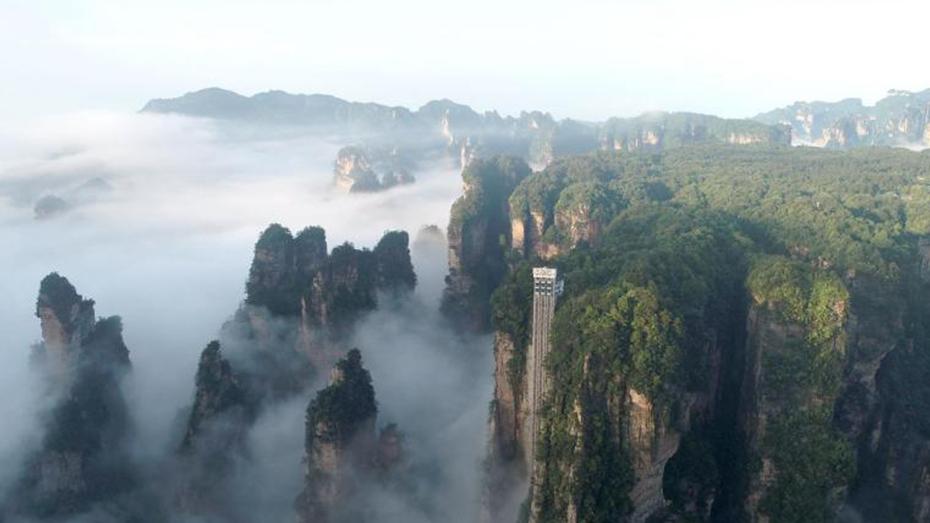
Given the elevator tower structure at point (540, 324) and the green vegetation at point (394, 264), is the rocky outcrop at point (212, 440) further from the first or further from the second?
the elevator tower structure at point (540, 324)

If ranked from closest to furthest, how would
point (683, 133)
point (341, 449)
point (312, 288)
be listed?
1. point (341, 449)
2. point (312, 288)
3. point (683, 133)

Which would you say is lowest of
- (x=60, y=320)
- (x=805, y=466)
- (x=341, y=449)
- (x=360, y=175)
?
(x=341, y=449)

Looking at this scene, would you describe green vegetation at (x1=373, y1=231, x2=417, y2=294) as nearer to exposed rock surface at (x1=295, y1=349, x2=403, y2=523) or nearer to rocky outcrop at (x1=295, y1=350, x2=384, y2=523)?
exposed rock surface at (x1=295, y1=349, x2=403, y2=523)

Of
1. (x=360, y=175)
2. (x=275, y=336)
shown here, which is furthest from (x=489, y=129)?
(x=275, y=336)

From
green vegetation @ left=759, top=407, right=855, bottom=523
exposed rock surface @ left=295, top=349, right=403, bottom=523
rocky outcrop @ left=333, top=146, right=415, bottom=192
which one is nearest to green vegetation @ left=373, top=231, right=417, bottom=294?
exposed rock surface @ left=295, top=349, right=403, bottom=523

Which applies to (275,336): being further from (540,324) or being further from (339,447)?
(540,324)

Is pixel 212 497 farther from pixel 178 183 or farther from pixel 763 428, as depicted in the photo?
pixel 178 183

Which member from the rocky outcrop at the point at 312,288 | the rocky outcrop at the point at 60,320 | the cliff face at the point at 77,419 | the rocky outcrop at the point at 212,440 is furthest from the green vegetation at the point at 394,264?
the rocky outcrop at the point at 60,320

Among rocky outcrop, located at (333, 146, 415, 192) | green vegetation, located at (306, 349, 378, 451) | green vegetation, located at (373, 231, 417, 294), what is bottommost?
green vegetation, located at (306, 349, 378, 451)
